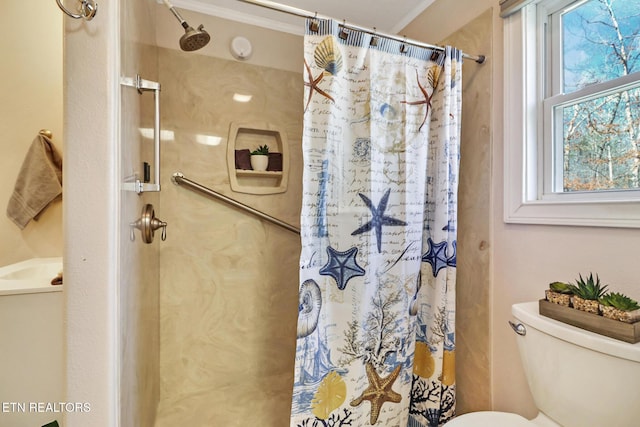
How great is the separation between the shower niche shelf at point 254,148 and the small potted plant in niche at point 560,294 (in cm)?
149

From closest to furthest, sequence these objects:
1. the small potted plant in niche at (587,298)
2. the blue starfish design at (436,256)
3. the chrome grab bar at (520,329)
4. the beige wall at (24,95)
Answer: the small potted plant in niche at (587,298)
the chrome grab bar at (520,329)
the blue starfish design at (436,256)
the beige wall at (24,95)

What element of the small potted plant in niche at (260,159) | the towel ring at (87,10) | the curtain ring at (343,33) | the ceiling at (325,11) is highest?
the ceiling at (325,11)

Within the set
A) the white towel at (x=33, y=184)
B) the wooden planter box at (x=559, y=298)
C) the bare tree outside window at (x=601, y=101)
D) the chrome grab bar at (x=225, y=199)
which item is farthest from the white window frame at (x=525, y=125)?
the white towel at (x=33, y=184)

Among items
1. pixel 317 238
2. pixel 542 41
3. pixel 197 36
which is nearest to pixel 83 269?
pixel 317 238

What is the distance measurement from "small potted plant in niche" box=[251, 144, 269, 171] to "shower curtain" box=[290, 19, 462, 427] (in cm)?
80

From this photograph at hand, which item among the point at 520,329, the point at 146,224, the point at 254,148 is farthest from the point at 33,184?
the point at 520,329

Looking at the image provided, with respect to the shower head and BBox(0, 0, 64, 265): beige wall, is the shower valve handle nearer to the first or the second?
BBox(0, 0, 64, 265): beige wall

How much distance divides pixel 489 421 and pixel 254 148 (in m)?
1.80

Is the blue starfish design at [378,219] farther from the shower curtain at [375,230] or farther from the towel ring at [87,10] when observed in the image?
the towel ring at [87,10]

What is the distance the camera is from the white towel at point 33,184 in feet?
4.68

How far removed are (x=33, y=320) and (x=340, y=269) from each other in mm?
1269

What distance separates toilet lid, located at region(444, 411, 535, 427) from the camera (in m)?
0.97

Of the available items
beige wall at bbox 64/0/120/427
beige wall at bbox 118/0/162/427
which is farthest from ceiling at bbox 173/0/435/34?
beige wall at bbox 64/0/120/427

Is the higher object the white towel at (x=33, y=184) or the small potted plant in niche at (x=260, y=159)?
the small potted plant in niche at (x=260, y=159)
